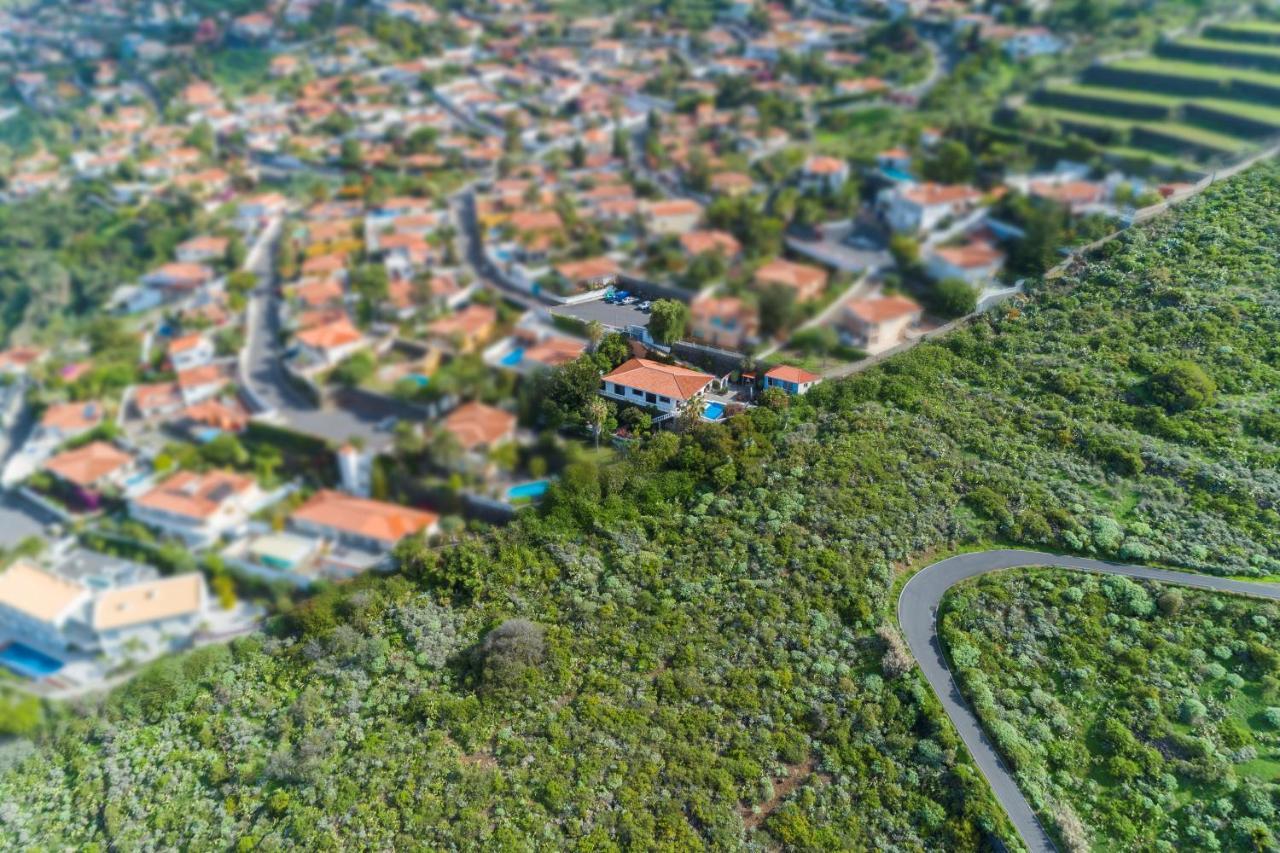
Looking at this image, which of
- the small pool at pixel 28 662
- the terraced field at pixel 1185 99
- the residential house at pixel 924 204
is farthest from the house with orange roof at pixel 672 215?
the small pool at pixel 28 662

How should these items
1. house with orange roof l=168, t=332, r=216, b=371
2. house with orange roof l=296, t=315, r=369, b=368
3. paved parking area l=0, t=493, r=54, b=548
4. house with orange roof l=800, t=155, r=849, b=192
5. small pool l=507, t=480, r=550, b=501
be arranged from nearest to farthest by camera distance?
paved parking area l=0, t=493, r=54, b=548 → house with orange roof l=296, t=315, r=369, b=368 → small pool l=507, t=480, r=550, b=501 → house with orange roof l=168, t=332, r=216, b=371 → house with orange roof l=800, t=155, r=849, b=192

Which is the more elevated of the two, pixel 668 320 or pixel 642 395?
pixel 668 320

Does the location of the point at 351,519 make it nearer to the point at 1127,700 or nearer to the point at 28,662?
the point at 28,662

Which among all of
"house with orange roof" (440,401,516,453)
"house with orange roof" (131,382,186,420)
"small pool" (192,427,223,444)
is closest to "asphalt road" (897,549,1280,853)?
"house with orange roof" (440,401,516,453)

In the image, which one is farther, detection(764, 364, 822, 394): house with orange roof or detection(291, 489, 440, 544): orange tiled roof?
detection(764, 364, 822, 394): house with orange roof

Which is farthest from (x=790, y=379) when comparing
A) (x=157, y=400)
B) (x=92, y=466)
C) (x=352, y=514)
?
(x=92, y=466)

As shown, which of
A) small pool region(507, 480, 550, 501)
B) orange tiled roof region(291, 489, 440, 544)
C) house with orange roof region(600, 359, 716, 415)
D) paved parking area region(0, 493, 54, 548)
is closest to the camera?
orange tiled roof region(291, 489, 440, 544)

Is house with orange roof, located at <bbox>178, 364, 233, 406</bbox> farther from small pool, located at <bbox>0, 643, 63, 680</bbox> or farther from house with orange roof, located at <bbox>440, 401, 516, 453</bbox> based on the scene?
house with orange roof, located at <bbox>440, 401, 516, 453</bbox>
